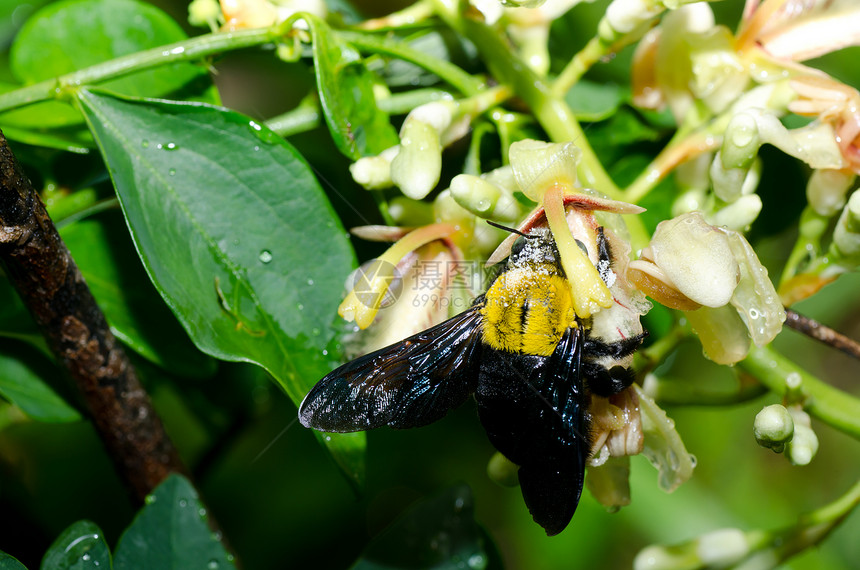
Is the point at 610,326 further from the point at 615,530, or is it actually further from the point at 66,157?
the point at 615,530

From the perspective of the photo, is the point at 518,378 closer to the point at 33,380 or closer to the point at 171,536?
the point at 171,536

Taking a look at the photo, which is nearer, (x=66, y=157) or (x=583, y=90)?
(x=66, y=157)

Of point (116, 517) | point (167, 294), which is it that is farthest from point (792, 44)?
point (116, 517)

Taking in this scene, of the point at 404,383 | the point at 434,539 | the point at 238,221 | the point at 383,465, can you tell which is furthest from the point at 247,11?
the point at 383,465

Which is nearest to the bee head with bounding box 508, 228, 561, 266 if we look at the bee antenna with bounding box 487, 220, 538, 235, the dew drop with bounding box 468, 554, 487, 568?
the bee antenna with bounding box 487, 220, 538, 235

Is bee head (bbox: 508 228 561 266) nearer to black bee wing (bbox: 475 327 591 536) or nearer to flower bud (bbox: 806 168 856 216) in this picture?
black bee wing (bbox: 475 327 591 536)

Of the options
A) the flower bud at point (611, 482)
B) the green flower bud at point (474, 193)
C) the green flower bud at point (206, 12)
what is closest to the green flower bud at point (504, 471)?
the flower bud at point (611, 482)
